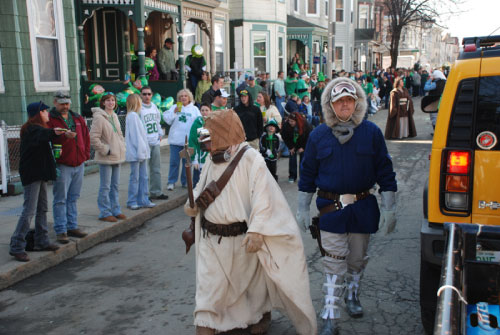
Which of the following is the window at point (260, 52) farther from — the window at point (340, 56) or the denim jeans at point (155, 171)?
the window at point (340, 56)

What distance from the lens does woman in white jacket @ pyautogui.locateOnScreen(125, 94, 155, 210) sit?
25.8 ft

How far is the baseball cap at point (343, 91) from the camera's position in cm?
399

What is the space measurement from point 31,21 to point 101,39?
578cm

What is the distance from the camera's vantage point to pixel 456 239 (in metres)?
2.48

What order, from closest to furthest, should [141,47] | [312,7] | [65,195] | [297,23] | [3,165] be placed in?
[65,195]
[3,165]
[141,47]
[297,23]
[312,7]

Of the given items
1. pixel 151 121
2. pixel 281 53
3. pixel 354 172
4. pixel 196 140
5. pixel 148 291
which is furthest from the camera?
pixel 281 53

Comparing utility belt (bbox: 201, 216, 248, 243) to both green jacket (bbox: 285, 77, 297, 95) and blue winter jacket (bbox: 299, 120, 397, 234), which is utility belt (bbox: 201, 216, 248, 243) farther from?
green jacket (bbox: 285, 77, 297, 95)

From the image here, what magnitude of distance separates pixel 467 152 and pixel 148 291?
3.24 m

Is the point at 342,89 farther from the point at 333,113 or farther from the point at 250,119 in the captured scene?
the point at 250,119

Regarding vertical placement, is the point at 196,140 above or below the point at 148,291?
above

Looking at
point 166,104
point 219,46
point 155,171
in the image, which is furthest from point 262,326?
point 219,46

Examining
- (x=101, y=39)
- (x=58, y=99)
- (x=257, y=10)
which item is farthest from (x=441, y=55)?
(x=58, y=99)

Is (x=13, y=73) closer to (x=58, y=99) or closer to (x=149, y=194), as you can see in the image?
(x=149, y=194)

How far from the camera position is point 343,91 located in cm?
399
